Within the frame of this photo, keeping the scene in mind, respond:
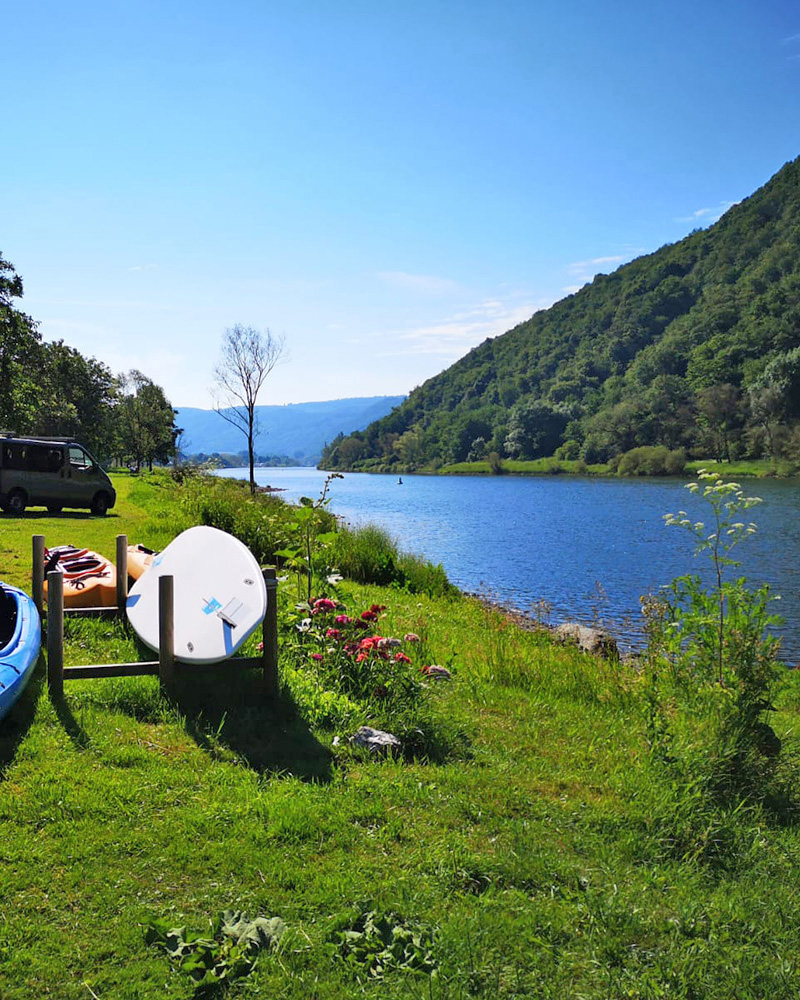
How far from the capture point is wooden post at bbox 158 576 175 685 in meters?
5.66

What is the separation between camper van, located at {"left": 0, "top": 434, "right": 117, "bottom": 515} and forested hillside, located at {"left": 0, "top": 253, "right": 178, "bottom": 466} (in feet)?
44.4

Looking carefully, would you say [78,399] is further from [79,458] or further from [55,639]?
[55,639]

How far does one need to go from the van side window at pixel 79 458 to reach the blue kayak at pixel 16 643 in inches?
601

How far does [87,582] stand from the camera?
8.31 m

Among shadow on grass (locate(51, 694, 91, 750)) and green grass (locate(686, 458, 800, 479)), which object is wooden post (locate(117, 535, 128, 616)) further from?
green grass (locate(686, 458, 800, 479))

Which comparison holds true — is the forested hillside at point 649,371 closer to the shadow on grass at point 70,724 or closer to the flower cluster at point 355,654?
the flower cluster at point 355,654

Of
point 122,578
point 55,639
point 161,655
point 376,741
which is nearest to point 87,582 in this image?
point 122,578

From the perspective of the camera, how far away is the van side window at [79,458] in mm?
20922

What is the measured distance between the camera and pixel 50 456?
20.5m

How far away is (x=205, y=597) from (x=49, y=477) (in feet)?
53.7

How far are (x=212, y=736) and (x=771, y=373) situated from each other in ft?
320

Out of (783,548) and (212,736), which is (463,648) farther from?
(783,548)

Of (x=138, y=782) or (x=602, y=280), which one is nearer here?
(x=138, y=782)

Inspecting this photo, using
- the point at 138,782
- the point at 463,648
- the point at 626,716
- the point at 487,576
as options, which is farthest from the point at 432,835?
Answer: the point at 487,576
